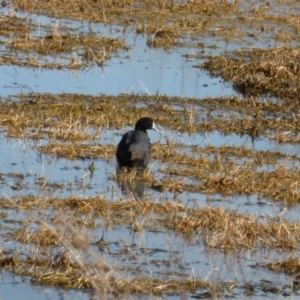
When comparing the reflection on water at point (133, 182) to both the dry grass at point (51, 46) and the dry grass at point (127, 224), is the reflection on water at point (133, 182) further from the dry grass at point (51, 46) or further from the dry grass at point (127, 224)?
the dry grass at point (51, 46)

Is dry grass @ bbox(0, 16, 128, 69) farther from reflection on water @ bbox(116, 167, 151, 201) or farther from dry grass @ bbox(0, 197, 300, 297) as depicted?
dry grass @ bbox(0, 197, 300, 297)

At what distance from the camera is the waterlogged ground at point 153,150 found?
7.05 meters

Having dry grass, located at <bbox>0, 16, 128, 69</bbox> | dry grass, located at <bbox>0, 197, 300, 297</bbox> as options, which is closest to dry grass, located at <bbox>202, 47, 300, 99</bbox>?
dry grass, located at <bbox>0, 16, 128, 69</bbox>

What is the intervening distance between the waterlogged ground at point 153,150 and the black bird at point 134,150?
0.50 feet

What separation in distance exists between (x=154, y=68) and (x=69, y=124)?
397 cm


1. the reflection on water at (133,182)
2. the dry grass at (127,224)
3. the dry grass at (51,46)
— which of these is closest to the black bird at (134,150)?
the reflection on water at (133,182)

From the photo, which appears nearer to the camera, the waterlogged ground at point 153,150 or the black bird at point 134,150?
the waterlogged ground at point 153,150

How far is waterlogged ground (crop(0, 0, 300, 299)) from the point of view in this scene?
7.05m

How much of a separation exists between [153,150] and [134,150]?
786 millimetres

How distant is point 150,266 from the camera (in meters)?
7.31

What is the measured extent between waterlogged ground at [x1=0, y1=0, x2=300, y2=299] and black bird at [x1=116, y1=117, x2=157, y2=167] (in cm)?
15

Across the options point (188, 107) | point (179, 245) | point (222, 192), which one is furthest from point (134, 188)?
point (188, 107)

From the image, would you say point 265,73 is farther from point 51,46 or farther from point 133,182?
point 133,182

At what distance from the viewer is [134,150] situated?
10.1 m
